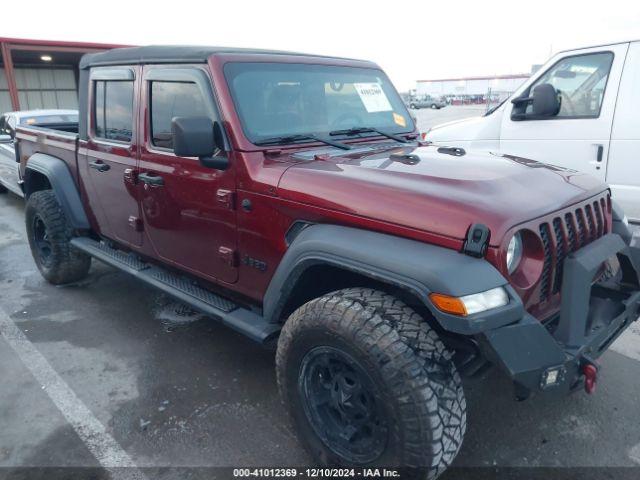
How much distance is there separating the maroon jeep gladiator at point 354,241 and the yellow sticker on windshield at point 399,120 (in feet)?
0.06

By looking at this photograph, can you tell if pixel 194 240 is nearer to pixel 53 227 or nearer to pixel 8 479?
pixel 8 479

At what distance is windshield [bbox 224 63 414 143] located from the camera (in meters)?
2.96

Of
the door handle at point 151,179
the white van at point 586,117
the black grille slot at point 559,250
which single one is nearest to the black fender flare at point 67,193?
the door handle at point 151,179

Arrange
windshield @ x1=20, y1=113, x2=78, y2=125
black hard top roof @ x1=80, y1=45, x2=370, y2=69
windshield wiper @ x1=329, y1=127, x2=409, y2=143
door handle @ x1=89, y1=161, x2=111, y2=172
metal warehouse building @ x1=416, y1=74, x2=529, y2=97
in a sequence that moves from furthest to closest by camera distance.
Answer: metal warehouse building @ x1=416, y1=74, x2=529, y2=97 → windshield @ x1=20, y1=113, x2=78, y2=125 → door handle @ x1=89, y1=161, x2=111, y2=172 → windshield wiper @ x1=329, y1=127, x2=409, y2=143 → black hard top roof @ x1=80, y1=45, x2=370, y2=69

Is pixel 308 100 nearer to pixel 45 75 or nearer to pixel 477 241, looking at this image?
pixel 477 241

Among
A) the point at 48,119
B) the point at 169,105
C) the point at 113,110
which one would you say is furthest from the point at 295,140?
the point at 48,119

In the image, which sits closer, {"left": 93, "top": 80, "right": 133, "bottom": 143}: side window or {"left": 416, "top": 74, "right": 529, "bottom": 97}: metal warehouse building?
{"left": 93, "top": 80, "right": 133, "bottom": 143}: side window

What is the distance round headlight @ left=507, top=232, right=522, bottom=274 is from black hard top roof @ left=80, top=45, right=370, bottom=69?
6.37 ft

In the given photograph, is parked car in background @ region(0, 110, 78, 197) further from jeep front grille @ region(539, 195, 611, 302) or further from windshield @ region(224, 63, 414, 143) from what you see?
jeep front grille @ region(539, 195, 611, 302)

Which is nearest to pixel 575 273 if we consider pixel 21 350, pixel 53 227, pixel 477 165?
pixel 477 165

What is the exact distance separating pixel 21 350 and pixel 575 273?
3.65 metres

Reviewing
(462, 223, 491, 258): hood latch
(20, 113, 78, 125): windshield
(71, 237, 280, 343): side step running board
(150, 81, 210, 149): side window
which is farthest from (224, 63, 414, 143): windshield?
(20, 113, 78, 125): windshield

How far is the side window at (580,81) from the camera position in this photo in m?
4.65

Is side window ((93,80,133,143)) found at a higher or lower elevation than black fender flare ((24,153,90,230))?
higher
